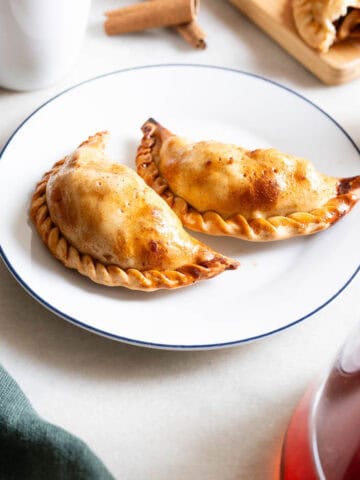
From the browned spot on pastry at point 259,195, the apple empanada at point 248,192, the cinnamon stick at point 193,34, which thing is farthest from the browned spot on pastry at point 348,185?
the cinnamon stick at point 193,34

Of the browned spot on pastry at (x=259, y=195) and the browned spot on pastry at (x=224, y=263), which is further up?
the browned spot on pastry at (x=259, y=195)

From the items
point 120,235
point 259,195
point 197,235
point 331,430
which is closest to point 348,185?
point 259,195

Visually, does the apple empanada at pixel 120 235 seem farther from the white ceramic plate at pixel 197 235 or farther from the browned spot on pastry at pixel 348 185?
the browned spot on pastry at pixel 348 185

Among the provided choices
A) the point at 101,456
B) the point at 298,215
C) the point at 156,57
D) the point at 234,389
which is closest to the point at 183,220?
the point at 298,215

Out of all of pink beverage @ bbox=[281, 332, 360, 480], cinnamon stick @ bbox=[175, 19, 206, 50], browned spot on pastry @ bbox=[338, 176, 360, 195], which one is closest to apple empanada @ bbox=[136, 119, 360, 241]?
browned spot on pastry @ bbox=[338, 176, 360, 195]

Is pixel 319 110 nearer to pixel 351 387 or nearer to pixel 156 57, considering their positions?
pixel 156 57
